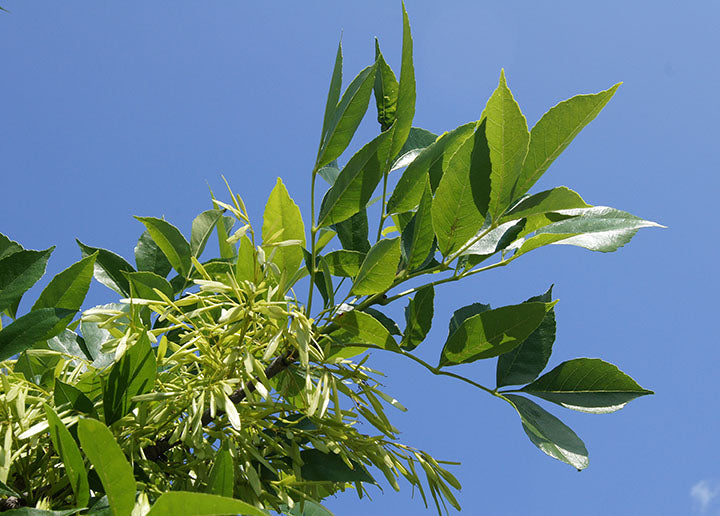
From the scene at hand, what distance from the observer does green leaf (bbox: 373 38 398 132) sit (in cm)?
69

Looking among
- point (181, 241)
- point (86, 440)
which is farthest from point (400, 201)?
point (86, 440)

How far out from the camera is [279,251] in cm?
66


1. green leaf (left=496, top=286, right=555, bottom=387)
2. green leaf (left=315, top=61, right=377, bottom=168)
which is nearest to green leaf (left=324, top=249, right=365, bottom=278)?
green leaf (left=315, top=61, right=377, bottom=168)

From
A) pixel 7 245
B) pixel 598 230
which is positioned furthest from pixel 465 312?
pixel 7 245

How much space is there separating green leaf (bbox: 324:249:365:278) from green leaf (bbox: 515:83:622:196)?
192 mm

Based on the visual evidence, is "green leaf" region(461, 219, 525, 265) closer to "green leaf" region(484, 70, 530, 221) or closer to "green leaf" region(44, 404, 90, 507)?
"green leaf" region(484, 70, 530, 221)

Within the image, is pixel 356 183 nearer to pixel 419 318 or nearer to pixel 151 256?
Result: pixel 419 318

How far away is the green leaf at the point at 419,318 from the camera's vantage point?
0.65m

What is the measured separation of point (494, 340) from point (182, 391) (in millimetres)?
296

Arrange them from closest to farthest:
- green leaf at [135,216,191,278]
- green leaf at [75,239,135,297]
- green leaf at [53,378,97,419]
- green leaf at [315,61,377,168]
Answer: green leaf at [53,378,97,419], green leaf at [315,61,377,168], green leaf at [135,216,191,278], green leaf at [75,239,135,297]

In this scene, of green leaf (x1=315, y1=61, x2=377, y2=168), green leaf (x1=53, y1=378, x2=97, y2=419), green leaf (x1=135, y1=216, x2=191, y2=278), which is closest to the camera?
green leaf (x1=53, y1=378, x2=97, y2=419)

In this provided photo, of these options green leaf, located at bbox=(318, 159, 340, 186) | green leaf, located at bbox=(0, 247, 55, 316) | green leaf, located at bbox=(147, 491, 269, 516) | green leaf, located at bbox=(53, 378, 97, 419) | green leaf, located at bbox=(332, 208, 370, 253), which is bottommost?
green leaf, located at bbox=(147, 491, 269, 516)

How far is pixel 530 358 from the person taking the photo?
72 centimetres

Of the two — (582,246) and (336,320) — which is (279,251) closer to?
(336,320)
